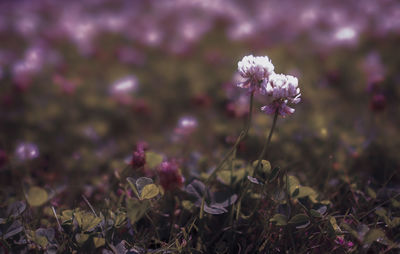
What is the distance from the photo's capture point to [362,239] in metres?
1.23

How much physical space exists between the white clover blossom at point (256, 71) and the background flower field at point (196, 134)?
79 millimetres

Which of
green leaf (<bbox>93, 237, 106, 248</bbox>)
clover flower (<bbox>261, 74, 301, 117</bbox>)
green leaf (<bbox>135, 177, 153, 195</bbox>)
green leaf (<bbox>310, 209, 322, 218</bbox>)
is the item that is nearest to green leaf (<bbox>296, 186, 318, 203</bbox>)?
green leaf (<bbox>310, 209, 322, 218</bbox>)

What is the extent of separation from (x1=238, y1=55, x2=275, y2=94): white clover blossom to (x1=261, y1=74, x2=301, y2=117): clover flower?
0.10 ft

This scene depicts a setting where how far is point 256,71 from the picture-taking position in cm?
132

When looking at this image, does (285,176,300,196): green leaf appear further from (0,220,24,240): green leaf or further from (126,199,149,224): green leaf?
(0,220,24,240): green leaf

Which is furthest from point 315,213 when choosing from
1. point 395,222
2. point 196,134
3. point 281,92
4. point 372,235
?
point 196,134

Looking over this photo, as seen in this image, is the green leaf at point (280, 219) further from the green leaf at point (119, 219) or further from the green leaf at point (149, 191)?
the green leaf at point (119, 219)

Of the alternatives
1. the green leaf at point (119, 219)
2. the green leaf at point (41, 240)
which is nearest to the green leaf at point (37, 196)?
the green leaf at point (41, 240)

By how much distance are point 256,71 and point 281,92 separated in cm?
14

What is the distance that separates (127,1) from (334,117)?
5.77 meters

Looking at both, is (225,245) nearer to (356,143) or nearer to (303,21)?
(356,143)

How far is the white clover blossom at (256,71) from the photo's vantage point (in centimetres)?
131

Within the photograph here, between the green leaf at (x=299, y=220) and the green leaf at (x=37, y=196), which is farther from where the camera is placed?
the green leaf at (x=37, y=196)

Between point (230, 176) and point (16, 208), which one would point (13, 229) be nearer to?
point (16, 208)
